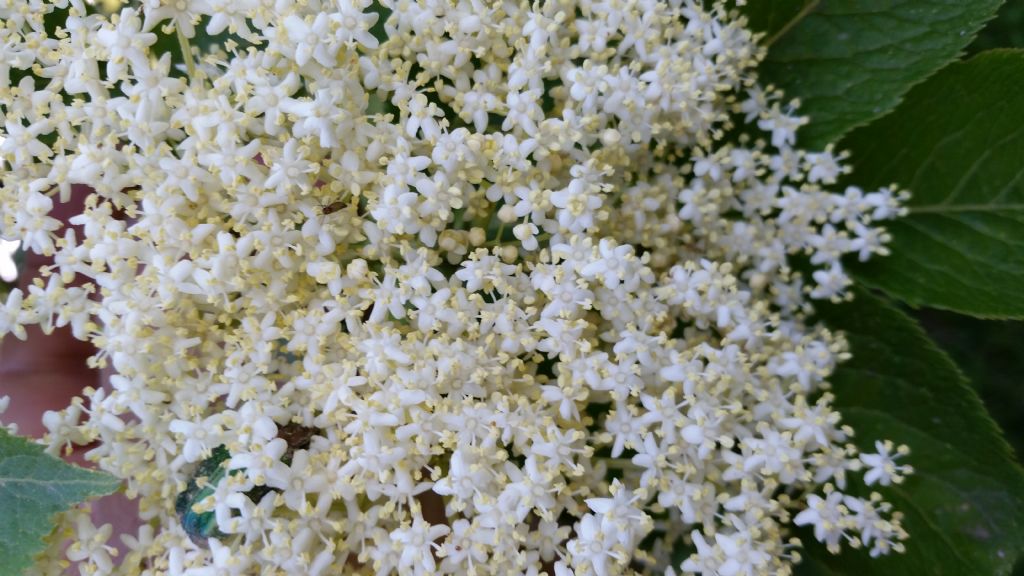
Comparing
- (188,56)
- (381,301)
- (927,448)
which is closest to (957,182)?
(927,448)

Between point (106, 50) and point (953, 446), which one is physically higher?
point (106, 50)

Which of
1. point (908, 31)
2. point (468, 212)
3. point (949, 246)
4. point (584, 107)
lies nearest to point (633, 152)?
point (584, 107)

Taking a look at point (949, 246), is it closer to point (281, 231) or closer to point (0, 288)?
point (281, 231)

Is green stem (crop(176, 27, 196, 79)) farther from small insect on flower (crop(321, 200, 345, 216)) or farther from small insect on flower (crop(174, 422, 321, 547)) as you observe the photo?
small insect on flower (crop(174, 422, 321, 547))

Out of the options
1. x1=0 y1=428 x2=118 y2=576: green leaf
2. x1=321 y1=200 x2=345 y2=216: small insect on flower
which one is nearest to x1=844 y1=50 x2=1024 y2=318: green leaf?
x1=321 y1=200 x2=345 y2=216: small insect on flower

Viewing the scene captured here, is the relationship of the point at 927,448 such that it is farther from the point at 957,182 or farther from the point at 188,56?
the point at 188,56

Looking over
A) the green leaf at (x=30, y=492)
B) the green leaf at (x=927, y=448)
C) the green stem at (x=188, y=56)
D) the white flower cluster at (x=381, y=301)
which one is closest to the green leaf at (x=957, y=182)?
the green leaf at (x=927, y=448)
